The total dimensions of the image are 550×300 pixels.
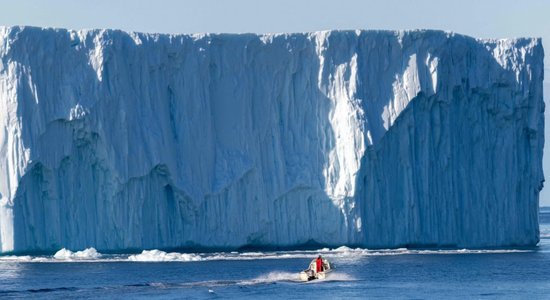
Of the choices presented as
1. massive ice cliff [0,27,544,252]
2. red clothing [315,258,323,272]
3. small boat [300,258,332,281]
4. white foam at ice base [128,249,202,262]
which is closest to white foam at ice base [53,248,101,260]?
massive ice cliff [0,27,544,252]

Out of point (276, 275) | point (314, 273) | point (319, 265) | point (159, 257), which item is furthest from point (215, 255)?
point (319, 265)

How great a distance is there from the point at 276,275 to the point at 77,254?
6116 mm

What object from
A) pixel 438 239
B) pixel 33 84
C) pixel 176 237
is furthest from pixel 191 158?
pixel 438 239

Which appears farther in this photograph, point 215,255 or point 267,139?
point 267,139

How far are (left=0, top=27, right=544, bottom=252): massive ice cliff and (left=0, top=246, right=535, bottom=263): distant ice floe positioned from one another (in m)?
0.33

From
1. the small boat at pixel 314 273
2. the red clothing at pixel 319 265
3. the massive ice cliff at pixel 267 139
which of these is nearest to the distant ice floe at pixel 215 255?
the massive ice cliff at pixel 267 139

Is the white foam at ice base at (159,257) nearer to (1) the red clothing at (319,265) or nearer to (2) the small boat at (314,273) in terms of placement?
(2) the small boat at (314,273)

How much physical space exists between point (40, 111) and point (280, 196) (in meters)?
7.21

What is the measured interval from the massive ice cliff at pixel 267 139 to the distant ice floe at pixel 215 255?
0.33 m

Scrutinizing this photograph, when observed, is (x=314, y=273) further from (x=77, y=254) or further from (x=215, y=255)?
(x=77, y=254)

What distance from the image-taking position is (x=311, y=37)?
43500 mm

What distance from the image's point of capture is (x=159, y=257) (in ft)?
134

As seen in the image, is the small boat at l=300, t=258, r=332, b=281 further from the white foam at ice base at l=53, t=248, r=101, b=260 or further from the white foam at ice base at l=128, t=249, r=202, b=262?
the white foam at ice base at l=53, t=248, r=101, b=260

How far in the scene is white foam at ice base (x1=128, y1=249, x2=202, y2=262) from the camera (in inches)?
1601
